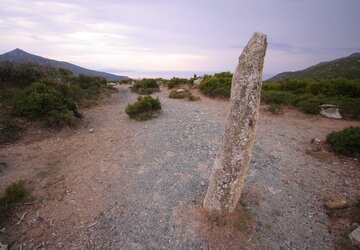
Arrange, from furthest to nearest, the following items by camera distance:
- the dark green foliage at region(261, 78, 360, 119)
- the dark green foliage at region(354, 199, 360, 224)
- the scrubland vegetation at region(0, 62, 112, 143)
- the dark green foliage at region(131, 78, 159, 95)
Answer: the dark green foliage at region(131, 78, 159, 95), the dark green foliage at region(261, 78, 360, 119), the scrubland vegetation at region(0, 62, 112, 143), the dark green foliage at region(354, 199, 360, 224)

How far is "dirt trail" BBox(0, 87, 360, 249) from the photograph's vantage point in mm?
4191

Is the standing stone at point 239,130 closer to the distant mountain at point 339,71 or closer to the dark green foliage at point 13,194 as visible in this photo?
the dark green foliage at point 13,194

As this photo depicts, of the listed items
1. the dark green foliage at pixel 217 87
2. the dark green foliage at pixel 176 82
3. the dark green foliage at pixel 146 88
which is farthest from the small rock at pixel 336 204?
the dark green foliage at pixel 176 82

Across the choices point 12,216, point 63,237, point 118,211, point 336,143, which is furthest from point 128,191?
point 336,143

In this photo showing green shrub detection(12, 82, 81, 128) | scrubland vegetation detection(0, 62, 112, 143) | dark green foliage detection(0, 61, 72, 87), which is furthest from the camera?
dark green foliage detection(0, 61, 72, 87)

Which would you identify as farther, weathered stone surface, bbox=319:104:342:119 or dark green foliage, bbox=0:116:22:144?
weathered stone surface, bbox=319:104:342:119

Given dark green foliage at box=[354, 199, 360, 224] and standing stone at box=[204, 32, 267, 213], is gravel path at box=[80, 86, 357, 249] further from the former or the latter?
standing stone at box=[204, 32, 267, 213]

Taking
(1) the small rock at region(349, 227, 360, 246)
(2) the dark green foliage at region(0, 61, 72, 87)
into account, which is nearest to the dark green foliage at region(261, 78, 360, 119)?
(1) the small rock at region(349, 227, 360, 246)

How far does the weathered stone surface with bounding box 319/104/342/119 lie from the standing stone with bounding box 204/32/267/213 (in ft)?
30.1

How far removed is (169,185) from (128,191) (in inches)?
36.1

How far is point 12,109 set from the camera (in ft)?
30.4

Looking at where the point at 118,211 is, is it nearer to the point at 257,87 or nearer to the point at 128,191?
the point at 128,191

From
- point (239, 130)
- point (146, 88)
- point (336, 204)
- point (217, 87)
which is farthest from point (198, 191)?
point (146, 88)

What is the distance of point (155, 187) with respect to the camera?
5504 millimetres
